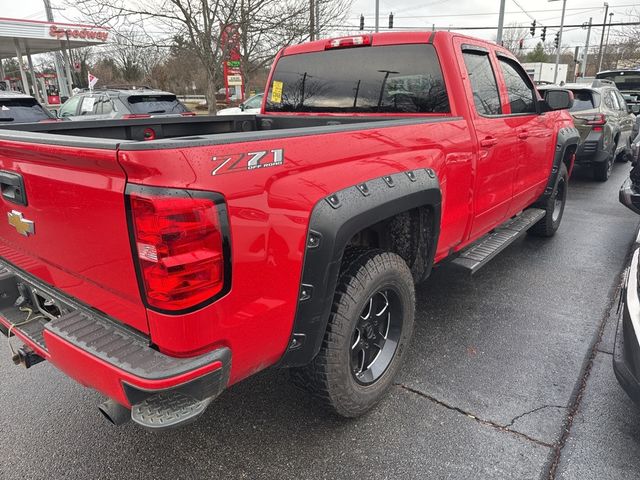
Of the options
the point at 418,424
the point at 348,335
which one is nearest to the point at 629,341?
the point at 418,424

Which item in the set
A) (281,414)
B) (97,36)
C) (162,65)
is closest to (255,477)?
(281,414)

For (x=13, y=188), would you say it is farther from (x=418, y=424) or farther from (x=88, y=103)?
(x=88, y=103)

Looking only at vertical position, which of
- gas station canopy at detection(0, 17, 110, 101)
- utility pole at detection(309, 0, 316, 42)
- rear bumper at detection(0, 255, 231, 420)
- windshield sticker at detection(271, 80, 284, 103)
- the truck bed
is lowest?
rear bumper at detection(0, 255, 231, 420)

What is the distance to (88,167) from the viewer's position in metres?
1.64

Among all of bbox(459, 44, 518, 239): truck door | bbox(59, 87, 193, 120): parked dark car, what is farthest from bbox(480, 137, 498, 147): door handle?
bbox(59, 87, 193, 120): parked dark car

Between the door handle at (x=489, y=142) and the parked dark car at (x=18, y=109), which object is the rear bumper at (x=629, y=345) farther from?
the parked dark car at (x=18, y=109)

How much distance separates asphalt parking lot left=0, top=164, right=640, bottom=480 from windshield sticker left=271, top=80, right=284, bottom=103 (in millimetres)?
2191

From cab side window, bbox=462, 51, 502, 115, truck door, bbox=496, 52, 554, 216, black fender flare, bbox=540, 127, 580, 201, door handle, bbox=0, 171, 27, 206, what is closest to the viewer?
door handle, bbox=0, 171, 27, 206

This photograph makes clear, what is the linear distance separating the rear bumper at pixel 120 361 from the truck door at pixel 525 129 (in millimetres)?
3007

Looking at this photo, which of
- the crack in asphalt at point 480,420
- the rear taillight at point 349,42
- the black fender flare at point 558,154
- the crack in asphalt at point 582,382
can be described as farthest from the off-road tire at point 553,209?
the crack in asphalt at point 480,420

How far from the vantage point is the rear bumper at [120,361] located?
158cm

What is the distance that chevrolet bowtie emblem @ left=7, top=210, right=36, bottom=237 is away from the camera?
210 cm

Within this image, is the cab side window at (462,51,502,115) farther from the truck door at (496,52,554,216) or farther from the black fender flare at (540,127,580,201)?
the black fender flare at (540,127,580,201)

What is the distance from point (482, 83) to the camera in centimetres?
343
